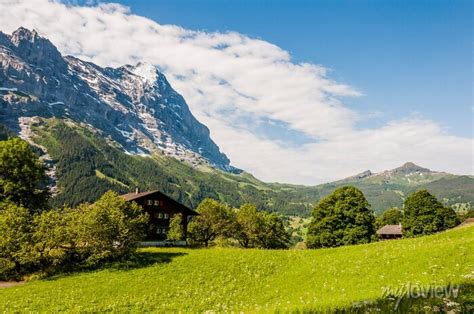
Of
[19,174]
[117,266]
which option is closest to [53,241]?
[117,266]

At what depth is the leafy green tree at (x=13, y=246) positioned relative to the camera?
46.7 metres

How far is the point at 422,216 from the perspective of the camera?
106125mm

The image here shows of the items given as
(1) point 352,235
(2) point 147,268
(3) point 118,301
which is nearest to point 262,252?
(2) point 147,268

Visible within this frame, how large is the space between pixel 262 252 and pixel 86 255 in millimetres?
24833

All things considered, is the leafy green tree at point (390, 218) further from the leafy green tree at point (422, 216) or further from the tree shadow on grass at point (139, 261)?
the tree shadow on grass at point (139, 261)

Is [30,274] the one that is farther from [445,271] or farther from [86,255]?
[445,271]

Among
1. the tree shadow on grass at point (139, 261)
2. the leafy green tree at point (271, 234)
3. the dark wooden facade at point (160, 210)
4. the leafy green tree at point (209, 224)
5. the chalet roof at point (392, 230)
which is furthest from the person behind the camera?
the chalet roof at point (392, 230)

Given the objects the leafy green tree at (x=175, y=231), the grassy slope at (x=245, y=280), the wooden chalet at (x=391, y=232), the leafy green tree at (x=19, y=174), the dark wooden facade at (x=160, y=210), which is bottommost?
the wooden chalet at (x=391, y=232)

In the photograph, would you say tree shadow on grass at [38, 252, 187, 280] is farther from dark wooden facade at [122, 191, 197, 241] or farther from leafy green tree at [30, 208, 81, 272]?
dark wooden facade at [122, 191, 197, 241]

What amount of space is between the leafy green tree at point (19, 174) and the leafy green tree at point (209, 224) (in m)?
40.4

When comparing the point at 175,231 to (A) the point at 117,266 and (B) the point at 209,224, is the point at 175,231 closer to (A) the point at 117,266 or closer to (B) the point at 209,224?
(B) the point at 209,224

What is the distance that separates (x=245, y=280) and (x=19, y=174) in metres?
42.4

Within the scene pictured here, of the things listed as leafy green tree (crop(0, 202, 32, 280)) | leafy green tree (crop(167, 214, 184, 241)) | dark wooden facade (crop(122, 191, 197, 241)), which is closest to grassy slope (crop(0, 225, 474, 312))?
leafy green tree (crop(0, 202, 32, 280))

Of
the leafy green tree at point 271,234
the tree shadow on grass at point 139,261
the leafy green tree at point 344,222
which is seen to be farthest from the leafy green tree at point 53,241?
the leafy green tree at point 271,234
